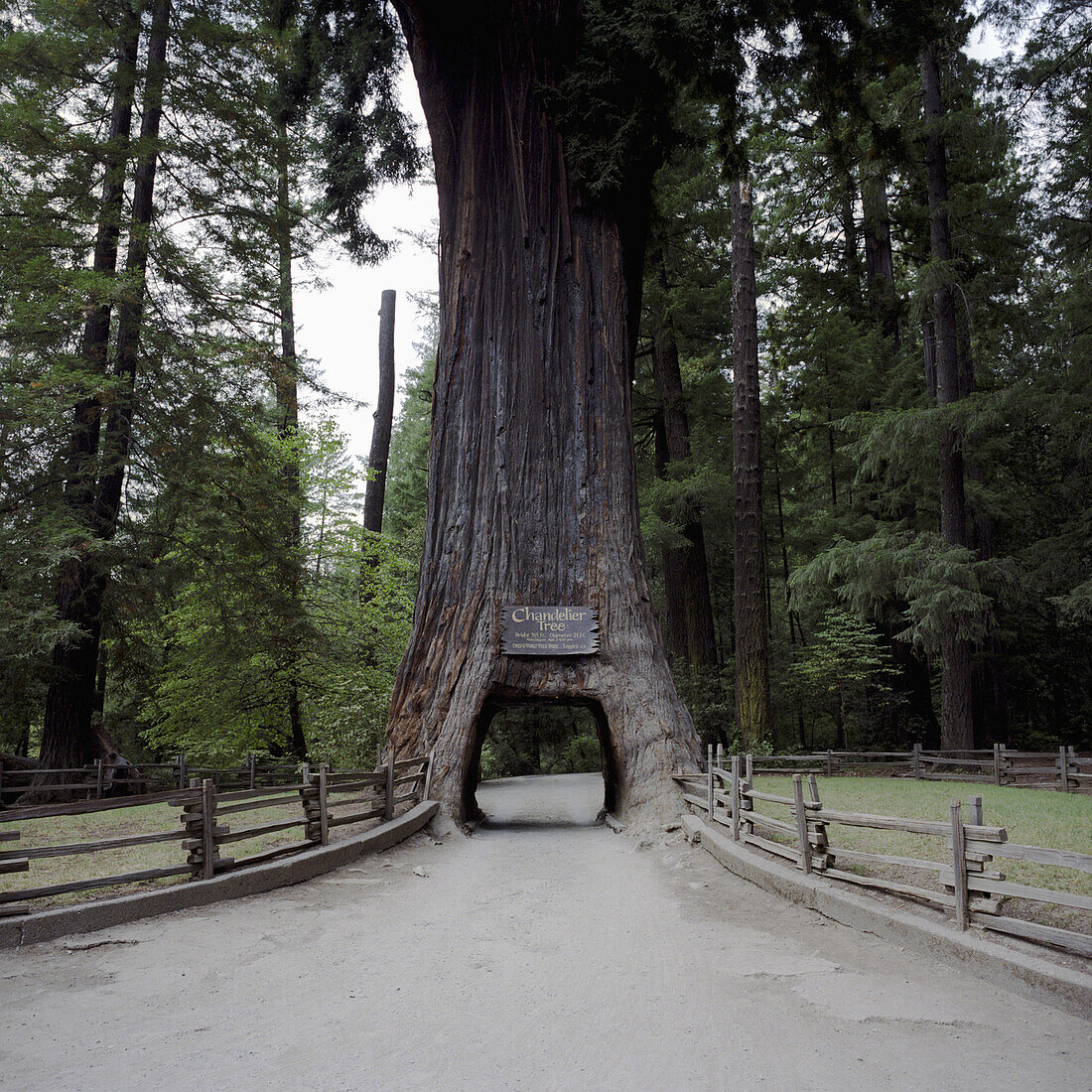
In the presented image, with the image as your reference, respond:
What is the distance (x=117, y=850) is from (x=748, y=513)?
11.7 meters

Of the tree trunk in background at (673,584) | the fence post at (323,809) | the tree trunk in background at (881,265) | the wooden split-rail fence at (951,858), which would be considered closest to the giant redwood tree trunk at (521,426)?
the wooden split-rail fence at (951,858)

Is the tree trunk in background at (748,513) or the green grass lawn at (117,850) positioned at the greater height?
the tree trunk in background at (748,513)

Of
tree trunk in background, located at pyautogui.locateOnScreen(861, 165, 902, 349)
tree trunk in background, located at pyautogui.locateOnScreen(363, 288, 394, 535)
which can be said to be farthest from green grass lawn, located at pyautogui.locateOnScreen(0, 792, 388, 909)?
tree trunk in background, located at pyautogui.locateOnScreen(861, 165, 902, 349)

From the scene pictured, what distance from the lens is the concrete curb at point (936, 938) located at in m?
3.91

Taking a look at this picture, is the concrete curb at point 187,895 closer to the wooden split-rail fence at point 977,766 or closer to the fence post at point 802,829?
the fence post at point 802,829

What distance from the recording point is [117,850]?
27.0 ft

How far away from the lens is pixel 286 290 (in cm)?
1641

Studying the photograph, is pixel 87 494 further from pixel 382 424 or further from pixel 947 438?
pixel 947 438

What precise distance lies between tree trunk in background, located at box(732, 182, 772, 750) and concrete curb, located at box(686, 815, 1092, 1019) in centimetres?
821

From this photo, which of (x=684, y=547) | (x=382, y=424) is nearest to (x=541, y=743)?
(x=684, y=547)

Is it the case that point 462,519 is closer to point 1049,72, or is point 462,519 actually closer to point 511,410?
point 511,410

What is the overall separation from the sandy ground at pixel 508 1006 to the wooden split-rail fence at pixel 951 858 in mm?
431

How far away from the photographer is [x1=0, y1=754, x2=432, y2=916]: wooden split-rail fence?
5.62 m

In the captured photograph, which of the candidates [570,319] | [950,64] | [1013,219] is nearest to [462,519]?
[570,319]
